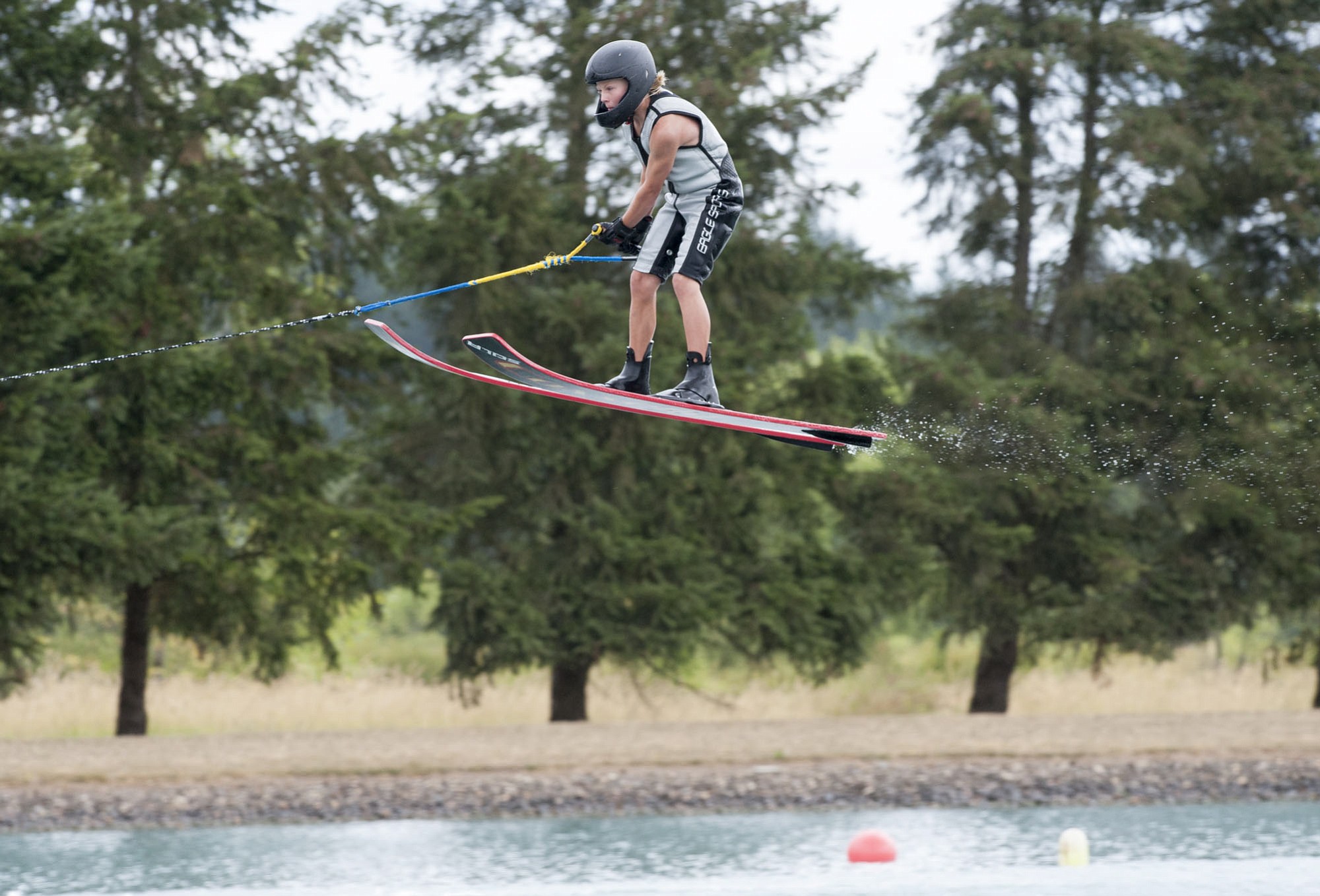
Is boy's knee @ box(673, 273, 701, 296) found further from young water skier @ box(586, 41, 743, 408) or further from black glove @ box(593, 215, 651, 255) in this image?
black glove @ box(593, 215, 651, 255)

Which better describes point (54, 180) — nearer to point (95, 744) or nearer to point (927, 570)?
point (95, 744)

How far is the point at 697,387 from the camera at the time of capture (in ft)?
19.2

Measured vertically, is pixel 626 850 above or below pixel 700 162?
below

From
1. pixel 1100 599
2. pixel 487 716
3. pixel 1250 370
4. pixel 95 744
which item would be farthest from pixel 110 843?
pixel 1250 370

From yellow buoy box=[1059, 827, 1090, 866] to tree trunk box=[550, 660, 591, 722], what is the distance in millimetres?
7976

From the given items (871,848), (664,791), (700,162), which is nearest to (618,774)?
(664,791)

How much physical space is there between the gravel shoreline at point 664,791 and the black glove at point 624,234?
7112 mm

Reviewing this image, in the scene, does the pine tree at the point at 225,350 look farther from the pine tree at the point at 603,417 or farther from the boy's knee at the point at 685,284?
the boy's knee at the point at 685,284

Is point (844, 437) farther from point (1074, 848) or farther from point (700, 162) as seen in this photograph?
point (1074, 848)

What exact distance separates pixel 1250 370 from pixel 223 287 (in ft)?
34.5

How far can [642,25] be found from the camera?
15320mm

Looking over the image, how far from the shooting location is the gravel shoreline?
37.8ft

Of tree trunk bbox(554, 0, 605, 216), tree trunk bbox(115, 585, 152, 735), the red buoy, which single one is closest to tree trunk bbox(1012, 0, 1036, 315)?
tree trunk bbox(554, 0, 605, 216)

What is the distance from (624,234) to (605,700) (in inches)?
531
